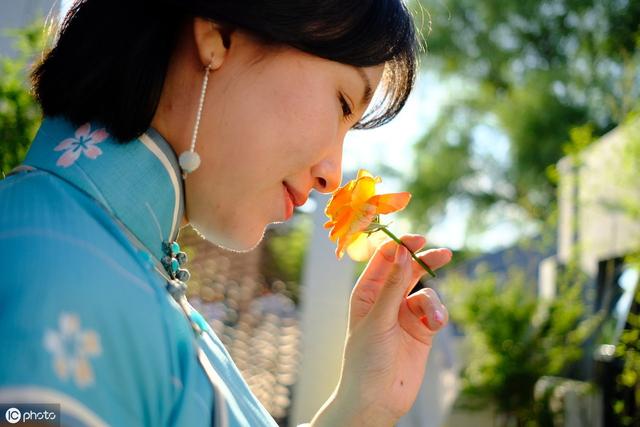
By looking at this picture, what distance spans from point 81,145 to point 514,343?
25.8 feet

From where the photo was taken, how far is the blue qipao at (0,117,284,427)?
69 cm

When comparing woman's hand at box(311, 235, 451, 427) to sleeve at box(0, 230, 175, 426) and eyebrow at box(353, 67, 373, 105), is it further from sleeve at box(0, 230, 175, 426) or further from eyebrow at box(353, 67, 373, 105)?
sleeve at box(0, 230, 175, 426)

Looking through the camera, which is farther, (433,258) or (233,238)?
(433,258)

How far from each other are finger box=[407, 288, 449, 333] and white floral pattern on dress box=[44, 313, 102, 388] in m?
0.69

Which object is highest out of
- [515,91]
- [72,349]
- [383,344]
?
[515,91]

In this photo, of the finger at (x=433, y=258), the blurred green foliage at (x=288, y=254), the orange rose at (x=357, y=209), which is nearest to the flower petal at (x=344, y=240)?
the orange rose at (x=357, y=209)

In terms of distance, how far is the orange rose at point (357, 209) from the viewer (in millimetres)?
1286

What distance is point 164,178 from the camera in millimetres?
988

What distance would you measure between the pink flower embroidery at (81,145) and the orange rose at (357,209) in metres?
0.44

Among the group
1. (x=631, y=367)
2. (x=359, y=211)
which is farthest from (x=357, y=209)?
(x=631, y=367)

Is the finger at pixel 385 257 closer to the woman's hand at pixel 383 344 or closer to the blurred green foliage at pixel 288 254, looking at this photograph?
the woman's hand at pixel 383 344

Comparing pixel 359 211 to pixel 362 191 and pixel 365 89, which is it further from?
pixel 365 89
